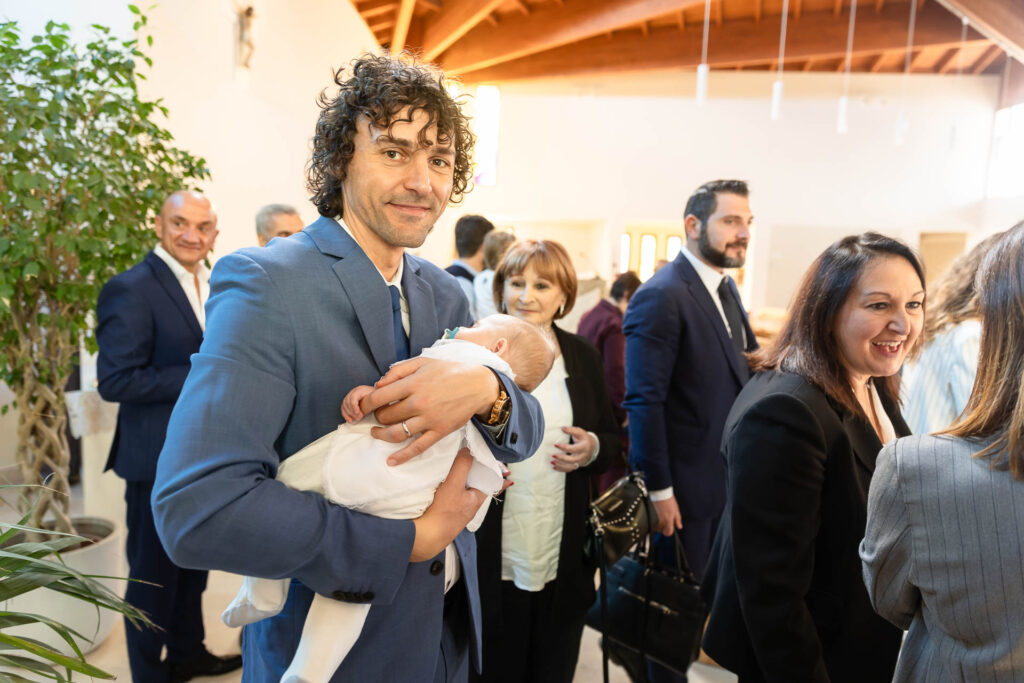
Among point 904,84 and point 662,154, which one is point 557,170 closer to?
point 662,154

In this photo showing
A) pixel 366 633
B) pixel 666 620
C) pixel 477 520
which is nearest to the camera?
pixel 366 633

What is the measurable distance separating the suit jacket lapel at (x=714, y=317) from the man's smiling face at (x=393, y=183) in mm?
1808

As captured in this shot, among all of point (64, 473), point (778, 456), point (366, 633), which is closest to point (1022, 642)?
point (778, 456)

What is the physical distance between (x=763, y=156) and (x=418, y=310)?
36.2ft

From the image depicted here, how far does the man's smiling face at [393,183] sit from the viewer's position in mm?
1220

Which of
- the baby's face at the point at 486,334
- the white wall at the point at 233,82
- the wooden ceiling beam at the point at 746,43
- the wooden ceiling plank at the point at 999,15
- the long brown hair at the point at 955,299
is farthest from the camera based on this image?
the wooden ceiling beam at the point at 746,43

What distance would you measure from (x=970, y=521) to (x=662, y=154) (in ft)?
35.3

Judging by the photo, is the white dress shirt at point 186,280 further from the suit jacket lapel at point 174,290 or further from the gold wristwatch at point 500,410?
the gold wristwatch at point 500,410

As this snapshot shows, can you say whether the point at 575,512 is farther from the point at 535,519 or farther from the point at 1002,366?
the point at 1002,366

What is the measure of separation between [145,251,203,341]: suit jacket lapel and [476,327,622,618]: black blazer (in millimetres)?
1520

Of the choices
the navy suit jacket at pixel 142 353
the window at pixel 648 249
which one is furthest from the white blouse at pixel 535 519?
the window at pixel 648 249

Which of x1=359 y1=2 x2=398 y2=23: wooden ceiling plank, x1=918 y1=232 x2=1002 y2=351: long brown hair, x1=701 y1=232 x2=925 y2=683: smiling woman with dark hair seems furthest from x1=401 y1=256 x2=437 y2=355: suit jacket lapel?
x1=359 y1=2 x2=398 y2=23: wooden ceiling plank

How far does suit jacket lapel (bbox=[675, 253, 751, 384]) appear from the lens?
2.78 meters

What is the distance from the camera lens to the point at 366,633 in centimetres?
119
